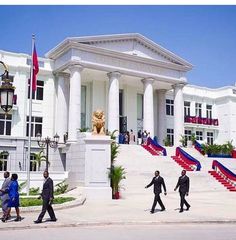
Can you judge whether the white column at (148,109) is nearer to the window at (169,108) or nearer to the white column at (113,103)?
the white column at (113,103)

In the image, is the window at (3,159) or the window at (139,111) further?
the window at (139,111)

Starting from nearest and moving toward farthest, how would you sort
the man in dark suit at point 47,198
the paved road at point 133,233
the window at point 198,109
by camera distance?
the paved road at point 133,233 → the man in dark suit at point 47,198 → the window at point 198,109

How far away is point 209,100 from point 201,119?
134 inches

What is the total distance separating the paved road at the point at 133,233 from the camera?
385 inches

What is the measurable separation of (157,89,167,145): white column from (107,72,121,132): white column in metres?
8.22

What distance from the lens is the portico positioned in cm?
3394

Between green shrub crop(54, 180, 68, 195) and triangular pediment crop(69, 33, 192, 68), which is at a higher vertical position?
triangular pediment crop(69, 33, 192, 68)

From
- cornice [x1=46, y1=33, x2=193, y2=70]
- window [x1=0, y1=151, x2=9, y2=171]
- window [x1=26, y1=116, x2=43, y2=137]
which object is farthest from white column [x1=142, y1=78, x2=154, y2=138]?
window [x1=0, y1=151, x2=9, y2=171]

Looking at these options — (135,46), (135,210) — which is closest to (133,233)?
(135,210)

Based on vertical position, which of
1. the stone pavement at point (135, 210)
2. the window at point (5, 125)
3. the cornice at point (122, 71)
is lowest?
the stone pavement at point (135, 210)

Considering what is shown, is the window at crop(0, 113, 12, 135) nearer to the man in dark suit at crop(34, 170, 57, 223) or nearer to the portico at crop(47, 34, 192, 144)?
the portico at crop(47, 34, 192, 144)

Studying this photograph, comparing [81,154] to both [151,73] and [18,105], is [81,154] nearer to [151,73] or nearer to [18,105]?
[18,105]

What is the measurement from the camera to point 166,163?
30.5 m

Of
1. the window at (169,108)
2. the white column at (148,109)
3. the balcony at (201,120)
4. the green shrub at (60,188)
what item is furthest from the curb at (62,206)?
the balcony at (201,120)
